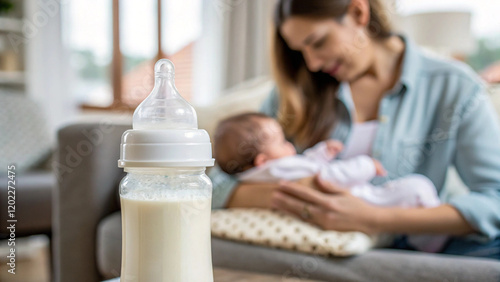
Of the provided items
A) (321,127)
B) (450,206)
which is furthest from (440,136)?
(321,127)

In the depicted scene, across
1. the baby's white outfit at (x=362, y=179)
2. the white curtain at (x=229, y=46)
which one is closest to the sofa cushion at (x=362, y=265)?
the baby's white outfit at (x=362, y=179)

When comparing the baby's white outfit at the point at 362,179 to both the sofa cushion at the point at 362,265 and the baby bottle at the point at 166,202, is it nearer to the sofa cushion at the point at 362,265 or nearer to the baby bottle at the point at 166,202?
the sofa cushion at the point at 362,265

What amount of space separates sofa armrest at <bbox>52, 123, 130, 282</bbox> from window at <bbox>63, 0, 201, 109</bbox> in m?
2.45

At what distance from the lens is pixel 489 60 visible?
2.66 metres

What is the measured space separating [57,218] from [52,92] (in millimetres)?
2563

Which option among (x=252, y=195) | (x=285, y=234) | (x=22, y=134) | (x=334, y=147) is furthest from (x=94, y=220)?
(x=22, y=134)

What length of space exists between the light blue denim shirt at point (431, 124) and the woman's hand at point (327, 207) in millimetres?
209

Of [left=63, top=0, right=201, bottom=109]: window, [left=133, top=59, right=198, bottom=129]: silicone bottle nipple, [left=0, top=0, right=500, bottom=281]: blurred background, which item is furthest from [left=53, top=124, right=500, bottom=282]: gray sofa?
[left=63, top=0, right=201, bottom=109]: window

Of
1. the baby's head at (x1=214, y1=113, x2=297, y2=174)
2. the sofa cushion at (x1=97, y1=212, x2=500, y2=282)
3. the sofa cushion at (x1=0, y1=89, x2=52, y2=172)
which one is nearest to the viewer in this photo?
the sofa cushion at (x1=97, y1=212, x2=500, y2=282)

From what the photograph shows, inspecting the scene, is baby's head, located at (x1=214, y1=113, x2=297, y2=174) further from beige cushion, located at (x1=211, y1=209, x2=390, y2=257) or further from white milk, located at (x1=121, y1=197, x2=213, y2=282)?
white milk, located at (x1=121, y1=197, x2=213, y2=282)

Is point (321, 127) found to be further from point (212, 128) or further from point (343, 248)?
point (343, 248)

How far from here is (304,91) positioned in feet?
4.83

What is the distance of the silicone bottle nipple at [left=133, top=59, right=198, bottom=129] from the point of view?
0.45 metres

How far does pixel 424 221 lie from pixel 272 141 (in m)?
0.45
